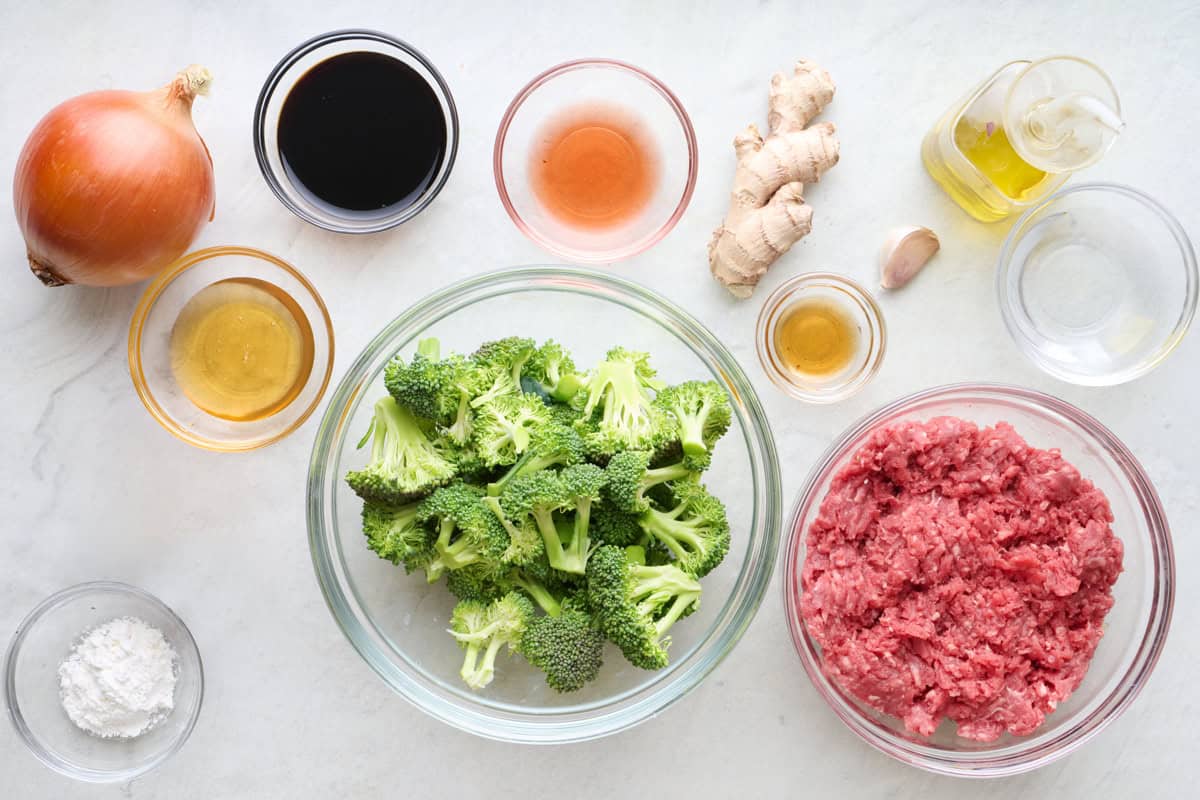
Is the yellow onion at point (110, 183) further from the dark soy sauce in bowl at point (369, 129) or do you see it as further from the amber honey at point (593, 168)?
the amber honey at point (593, 168)

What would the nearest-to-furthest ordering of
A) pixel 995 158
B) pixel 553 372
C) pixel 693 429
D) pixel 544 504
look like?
pixel 544 504, pixel 693 429, pixel 553 372, pixel 995 158

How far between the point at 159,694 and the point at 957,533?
1908 millimetres

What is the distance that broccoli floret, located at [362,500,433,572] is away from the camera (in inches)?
76.8

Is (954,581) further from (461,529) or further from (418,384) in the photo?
(418,384)

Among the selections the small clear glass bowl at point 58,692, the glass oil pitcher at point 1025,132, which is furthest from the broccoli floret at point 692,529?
the small clear glass bowl at point 58,692

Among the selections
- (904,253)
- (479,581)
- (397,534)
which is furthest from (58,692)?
(904,253)

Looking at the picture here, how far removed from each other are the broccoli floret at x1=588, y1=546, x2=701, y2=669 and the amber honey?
0.88 metres

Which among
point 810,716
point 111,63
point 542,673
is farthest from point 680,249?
point 111,63

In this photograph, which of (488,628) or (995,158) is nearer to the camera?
(488,628)

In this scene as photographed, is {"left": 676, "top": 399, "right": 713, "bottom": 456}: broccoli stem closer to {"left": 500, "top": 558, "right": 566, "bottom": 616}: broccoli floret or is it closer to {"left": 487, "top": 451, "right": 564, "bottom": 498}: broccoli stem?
{"left": 487, "top": 451, "right": 564, "bottom": 498}: broccoli stem

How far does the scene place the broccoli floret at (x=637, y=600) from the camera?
73.9 inches

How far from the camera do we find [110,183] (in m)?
2.01

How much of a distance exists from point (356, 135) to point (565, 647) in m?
1.31

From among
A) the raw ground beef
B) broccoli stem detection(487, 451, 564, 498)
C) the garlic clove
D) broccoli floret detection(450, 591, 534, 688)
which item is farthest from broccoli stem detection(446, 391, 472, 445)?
the garlic clove
